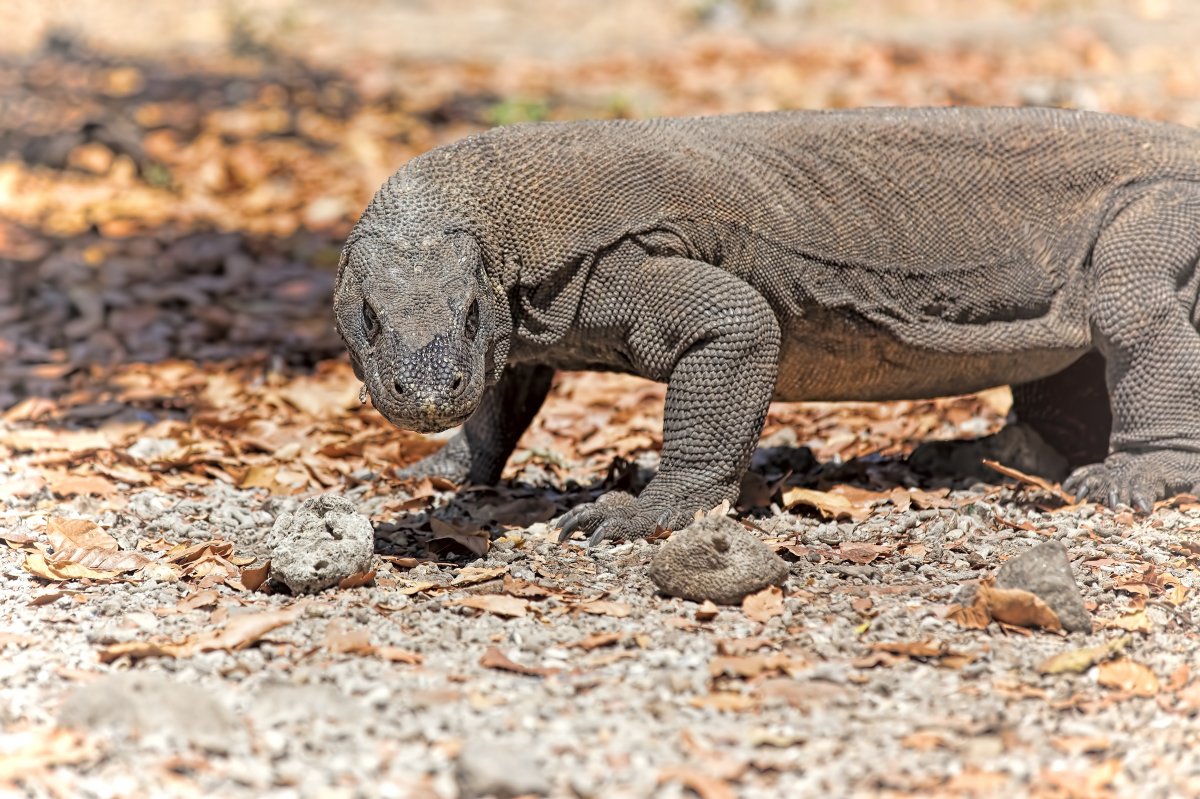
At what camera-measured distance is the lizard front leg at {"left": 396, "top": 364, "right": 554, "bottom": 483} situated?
651cm

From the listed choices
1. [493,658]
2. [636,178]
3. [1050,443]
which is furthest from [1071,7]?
[493,658]

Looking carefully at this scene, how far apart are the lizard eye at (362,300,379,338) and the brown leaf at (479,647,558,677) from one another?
1.27 metres

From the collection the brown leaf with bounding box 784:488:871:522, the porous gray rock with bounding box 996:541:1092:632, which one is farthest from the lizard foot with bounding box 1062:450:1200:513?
the porous gray rock with bounding box 996:541:1092:632

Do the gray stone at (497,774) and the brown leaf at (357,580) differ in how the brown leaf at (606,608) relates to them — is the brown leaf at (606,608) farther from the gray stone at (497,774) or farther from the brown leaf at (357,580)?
the gray stone at (497,774)

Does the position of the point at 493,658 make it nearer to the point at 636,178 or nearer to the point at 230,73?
the point at 636,178

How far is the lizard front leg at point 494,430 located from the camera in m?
6.51

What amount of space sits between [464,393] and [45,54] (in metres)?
14.0

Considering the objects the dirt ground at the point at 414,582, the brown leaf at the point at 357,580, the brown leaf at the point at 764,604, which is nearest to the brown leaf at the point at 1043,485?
the dirt ground at the point at 414,582

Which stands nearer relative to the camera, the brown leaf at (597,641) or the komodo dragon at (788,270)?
the brown leaf at (597,641)

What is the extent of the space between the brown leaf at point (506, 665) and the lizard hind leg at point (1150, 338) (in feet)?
9.11

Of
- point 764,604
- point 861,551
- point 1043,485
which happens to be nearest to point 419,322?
point 764,604

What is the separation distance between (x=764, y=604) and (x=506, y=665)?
0.94 meters

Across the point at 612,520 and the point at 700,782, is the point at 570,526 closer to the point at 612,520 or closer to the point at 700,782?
the point at 612,520

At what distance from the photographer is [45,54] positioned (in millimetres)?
16781
